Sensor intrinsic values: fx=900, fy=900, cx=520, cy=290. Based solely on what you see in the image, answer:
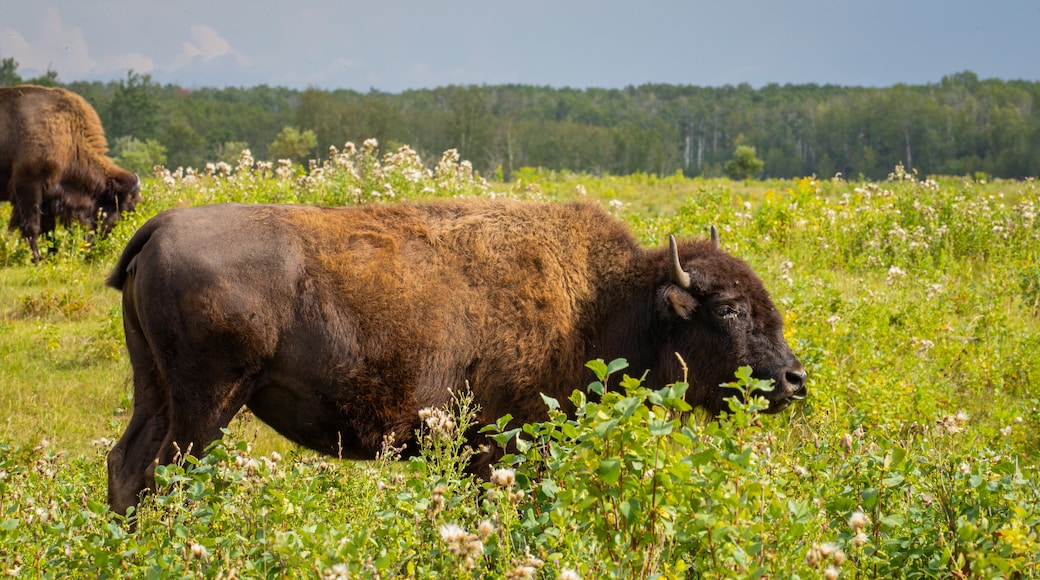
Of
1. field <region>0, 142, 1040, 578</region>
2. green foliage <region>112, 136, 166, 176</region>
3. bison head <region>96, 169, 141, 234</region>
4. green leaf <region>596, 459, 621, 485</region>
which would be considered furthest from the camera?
green foliage <region>112, 136, 166, 176</region>

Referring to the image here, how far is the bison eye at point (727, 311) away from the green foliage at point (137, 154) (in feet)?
199

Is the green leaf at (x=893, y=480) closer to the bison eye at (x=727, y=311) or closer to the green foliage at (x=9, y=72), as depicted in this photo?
the bison eye at (x=727, y=311)

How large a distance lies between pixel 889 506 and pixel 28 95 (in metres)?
13.8

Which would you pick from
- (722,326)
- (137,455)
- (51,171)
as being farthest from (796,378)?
(51,171)

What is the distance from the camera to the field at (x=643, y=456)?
3.06m

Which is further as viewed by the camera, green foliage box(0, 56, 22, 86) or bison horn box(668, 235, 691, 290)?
green foliage box(0, 56, 22, 86)

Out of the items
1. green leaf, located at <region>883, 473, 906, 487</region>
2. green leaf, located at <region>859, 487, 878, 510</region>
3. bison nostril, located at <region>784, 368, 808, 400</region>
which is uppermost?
green leaf, located at <region>859, 487, 878, 510</region>

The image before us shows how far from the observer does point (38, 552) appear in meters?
3.57

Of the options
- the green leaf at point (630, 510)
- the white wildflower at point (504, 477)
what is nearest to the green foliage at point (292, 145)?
the white wildflower at point (504, 477)

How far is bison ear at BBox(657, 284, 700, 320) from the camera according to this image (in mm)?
5930

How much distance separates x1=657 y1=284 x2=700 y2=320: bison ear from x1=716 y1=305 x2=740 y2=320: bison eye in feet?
0.47

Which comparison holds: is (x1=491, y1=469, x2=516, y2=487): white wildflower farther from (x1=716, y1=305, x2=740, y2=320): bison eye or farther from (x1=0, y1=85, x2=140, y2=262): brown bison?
(x1=0, y1=85, x2=140, y2=262): brown bison

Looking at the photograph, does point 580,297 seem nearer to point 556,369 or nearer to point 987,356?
point 556,369

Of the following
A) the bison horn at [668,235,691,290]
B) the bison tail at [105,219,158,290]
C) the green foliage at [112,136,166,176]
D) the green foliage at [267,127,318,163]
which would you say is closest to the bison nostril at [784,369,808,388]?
the bison horn at [668,235,691,290]
